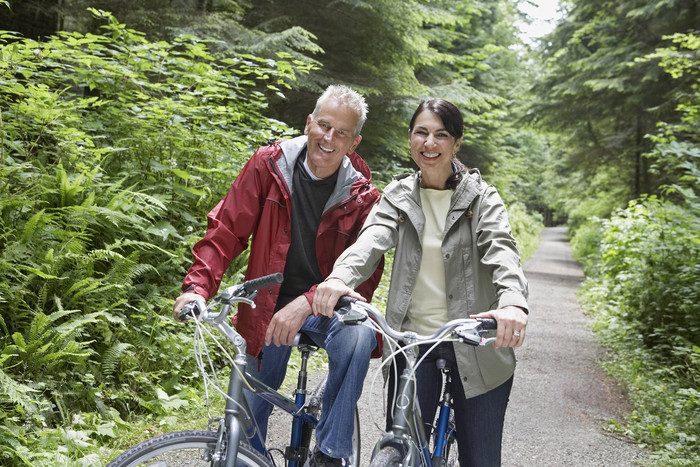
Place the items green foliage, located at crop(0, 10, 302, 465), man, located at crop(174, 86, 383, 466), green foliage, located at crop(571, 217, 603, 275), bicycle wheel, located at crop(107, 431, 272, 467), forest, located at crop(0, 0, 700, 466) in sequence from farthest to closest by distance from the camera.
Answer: green foliage, located at crop(571, 217, 603, 275), forest, located at crop(0, 0, 700, 466), green foliage, located at crop(0, 10, 302, 465), man, located at crop(174, 86, 383, 466), bicycle wheel, located at crop(107, 431, 272, 467)

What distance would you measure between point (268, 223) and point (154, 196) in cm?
336

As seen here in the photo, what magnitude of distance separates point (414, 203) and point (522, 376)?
560cm

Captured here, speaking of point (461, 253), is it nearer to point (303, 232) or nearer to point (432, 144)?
point (432, 144)

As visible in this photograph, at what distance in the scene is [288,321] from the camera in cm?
247

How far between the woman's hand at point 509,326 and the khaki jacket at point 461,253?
0.97 ft

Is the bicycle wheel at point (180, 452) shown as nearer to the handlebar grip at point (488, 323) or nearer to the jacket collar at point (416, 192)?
the handlebar grip at point (488, 323)

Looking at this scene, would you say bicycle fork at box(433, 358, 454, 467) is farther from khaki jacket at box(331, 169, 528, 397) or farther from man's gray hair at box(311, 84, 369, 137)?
man's gray hair at box(311, 84, 369, 137)

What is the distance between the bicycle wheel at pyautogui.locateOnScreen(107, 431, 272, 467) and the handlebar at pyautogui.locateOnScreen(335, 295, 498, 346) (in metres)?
0.59

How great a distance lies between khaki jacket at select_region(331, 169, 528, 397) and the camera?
8.18 feet

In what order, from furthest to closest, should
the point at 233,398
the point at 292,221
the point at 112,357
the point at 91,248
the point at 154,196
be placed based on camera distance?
Answer: the point at 154,196
the point at 91,248
the point at 112,357
the point at 292,221
the point at 233,398

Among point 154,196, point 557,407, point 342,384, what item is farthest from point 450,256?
point 557,407

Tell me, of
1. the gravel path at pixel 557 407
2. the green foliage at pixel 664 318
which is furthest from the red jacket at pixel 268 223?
the green foliage at pixel 664 318

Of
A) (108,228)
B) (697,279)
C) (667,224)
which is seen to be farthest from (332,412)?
(667,224)

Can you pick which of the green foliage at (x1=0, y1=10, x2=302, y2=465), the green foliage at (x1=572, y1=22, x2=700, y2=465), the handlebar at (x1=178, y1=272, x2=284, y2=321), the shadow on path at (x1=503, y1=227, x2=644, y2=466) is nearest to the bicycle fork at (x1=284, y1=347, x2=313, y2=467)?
the handlebar at (x1=178, y1=272, x2=284, y2=321)
